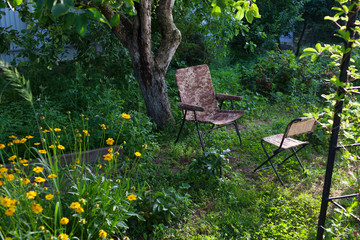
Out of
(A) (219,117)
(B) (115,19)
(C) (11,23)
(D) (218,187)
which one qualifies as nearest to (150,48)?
(A) (219,117)

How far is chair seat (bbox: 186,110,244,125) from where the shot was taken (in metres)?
4.42

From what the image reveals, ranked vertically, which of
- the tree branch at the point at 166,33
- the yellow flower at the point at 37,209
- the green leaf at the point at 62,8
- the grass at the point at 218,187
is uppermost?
the green leaf at the point at 62,8

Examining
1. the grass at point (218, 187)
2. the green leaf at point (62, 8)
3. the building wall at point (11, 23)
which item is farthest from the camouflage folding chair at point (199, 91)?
the building wall at point (11, 23)

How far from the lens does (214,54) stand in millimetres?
8797

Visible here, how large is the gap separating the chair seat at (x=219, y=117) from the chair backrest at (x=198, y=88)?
0.13 m

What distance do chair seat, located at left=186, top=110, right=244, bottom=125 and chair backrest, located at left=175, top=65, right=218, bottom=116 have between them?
0.13 meters

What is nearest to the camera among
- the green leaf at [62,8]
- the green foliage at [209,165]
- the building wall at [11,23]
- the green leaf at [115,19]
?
the green leaf at [62,8]

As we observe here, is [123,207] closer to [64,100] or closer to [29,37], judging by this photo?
[64,100]

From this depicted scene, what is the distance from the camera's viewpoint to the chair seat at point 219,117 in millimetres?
4416

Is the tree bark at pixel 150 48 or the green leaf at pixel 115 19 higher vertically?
the green leaf at pixel 115 19

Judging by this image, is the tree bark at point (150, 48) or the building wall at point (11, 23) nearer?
the tree bark at point (150, 48)

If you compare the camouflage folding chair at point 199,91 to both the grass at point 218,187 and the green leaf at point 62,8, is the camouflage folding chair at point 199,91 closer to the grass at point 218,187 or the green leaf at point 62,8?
the grass at point 218,187

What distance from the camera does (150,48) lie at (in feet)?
15.9

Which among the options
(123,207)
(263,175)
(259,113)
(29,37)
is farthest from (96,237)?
(259,113)
